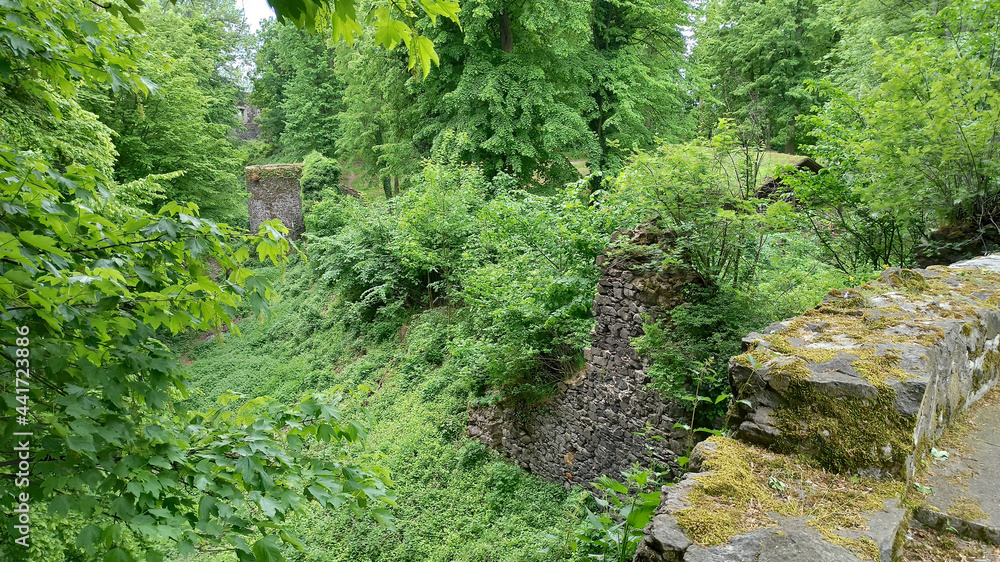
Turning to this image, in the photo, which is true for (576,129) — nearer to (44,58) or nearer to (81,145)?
(81,145)

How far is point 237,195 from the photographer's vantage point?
66.6 ft

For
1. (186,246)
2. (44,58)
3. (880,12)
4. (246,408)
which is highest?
(880,12)

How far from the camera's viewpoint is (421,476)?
8.07m

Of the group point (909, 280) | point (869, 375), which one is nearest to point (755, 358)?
point (869, 375)

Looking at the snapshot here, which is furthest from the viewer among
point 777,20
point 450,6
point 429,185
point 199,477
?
point 777,20

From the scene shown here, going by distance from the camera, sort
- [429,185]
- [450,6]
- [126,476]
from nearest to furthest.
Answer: [450,6] < [126,476] < [429,185]

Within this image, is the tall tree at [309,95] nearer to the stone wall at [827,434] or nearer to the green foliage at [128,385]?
the green foliage at [128,385]

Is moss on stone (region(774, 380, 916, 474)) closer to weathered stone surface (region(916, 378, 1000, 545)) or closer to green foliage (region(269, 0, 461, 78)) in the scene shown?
weathered stone surface (region(916, 378, 1000, 545))

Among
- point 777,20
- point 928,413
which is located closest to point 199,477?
point 928,413

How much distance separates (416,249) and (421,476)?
4823 mm

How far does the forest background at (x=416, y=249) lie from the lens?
7.11 feet

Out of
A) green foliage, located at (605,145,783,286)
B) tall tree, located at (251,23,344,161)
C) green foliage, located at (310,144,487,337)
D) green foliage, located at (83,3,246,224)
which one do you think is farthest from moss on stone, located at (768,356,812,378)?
tall tree, located at (251,23,344,161)

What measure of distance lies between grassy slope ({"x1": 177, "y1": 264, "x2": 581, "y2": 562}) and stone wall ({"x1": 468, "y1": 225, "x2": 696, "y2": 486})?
44 cm

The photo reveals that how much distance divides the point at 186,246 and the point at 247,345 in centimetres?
1563
